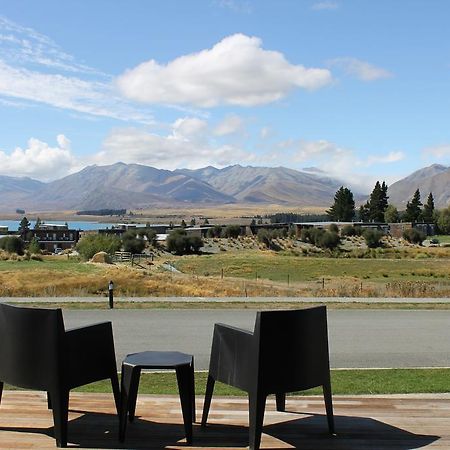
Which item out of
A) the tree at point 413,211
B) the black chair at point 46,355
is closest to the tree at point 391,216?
the tree at point 413,211

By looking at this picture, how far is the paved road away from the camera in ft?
37.3

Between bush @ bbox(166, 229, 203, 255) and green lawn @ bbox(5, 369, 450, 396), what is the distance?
66137 mm

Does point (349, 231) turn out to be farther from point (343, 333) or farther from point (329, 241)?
point (343, 333)

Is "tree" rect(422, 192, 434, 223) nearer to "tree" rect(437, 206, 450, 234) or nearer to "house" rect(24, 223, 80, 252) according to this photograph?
"tree" rect(437, 206, 450, 234)

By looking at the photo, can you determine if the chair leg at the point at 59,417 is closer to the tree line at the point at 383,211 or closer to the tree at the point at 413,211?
the tree line at the point at 383,211

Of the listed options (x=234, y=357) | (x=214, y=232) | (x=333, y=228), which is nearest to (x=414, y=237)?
(x=333, y=228)

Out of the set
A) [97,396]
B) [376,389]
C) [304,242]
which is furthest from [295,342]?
[304,242]

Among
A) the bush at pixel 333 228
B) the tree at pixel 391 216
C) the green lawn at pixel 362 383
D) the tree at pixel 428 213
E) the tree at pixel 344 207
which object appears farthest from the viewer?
the tree at pixel 344 207

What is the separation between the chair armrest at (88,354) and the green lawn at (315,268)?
4192 cm

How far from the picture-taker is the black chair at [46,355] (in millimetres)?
4406

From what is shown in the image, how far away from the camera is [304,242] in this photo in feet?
312

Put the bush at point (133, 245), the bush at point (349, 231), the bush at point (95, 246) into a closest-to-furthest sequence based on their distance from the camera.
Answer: the bush at point (95, 246) → the bush at point (133, 245) → the bush at point (349, 231)

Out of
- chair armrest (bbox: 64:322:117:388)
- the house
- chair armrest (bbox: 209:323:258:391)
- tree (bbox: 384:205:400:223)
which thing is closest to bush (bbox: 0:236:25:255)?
the house

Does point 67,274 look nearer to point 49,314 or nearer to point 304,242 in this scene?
point 49,314
